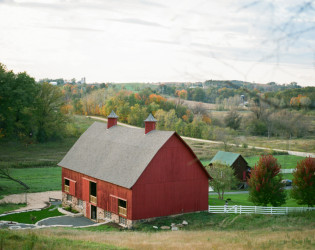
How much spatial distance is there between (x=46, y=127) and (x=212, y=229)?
53.2m

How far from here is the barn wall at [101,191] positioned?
28.9 meters

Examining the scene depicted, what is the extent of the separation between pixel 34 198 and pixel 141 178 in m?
16.8

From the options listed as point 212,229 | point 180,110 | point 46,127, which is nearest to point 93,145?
point 212,229

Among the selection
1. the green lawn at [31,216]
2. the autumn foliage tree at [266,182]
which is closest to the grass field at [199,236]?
the autumn foliage tree at [266,182]

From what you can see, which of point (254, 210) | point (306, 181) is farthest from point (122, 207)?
point (306, 181)

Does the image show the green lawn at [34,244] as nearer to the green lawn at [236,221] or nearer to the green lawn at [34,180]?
the green lawn at [236,221]

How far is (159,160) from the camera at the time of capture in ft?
96.1

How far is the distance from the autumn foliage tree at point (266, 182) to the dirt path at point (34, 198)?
63.8 ft

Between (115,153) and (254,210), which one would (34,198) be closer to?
(115,153)

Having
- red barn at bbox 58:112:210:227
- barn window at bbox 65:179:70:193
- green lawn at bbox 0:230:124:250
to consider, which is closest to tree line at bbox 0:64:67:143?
barn window at bbox 65:179:70:193

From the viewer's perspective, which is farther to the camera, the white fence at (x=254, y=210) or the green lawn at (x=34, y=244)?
the white fence at (x=254, y=210)

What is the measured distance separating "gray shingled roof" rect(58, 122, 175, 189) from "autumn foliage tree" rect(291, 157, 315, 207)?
11.5 m

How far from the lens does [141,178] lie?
94.0 feet

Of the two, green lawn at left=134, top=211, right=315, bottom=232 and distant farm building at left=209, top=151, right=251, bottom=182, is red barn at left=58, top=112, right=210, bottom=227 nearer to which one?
green lawn at left=134, top=211, right=315, bottom=232
